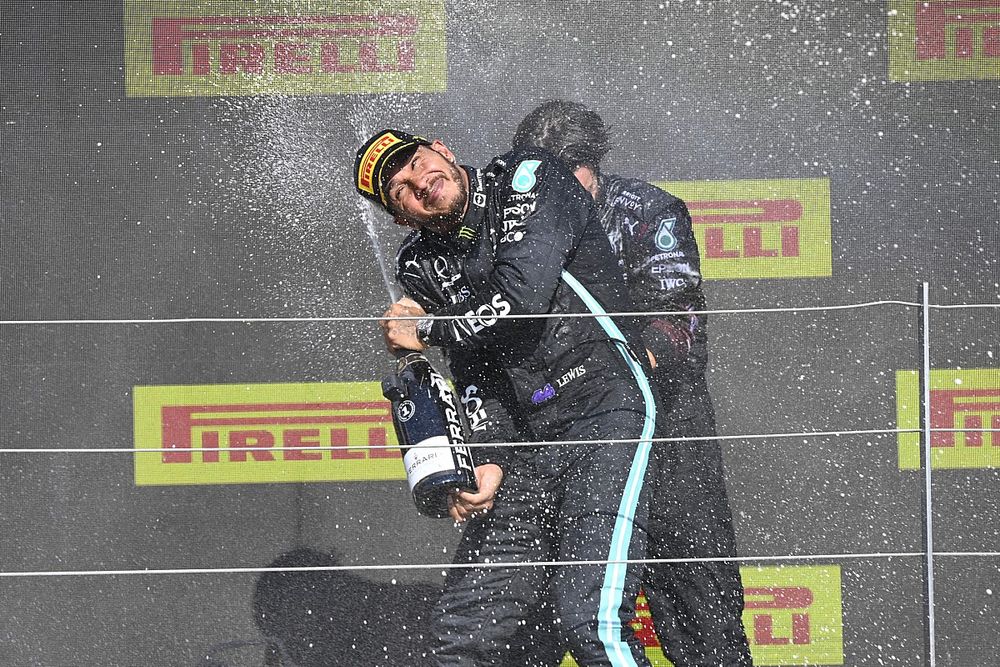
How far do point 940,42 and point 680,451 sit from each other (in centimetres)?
87

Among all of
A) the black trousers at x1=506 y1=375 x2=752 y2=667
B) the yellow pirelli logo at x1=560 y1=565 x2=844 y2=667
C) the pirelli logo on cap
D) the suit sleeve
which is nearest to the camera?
the suit sleeve

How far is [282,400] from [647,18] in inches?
36.5

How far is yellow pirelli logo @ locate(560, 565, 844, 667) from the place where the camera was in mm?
1646

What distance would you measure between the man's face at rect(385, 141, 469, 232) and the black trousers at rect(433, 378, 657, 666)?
0.32 meters

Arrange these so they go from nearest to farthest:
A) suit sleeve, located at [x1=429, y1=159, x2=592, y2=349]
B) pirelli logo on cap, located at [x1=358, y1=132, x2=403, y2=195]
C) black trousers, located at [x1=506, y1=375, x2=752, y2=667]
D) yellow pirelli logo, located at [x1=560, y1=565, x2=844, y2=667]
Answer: suit sleeve, located at [x1=429, y1=159, x2=592, y2=349], pirelli logo on cap, located at [x1=358, y1=132, x2=403, y2=195], black trousers, located at [x1=506, y1=375, x2=752, y2=667], yellow pirelli logo, located at [x1=560, y1=565, x2=844, y2=667]

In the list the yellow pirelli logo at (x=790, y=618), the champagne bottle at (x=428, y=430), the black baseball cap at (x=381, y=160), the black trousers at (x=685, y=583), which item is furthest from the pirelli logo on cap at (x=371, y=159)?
the yellow pirelli logo at (x=790, y=618)

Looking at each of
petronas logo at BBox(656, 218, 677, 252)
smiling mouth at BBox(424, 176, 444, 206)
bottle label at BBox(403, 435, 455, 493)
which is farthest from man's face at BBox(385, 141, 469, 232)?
petronas logo at BBox(656, 218, 677, 252)

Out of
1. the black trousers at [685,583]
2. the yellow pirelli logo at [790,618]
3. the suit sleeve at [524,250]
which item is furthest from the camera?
the yellow pirelli logo at [790,618]

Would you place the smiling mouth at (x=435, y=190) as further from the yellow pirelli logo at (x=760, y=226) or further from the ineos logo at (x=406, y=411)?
the yellow pirelli logo at (x=760, y=226)

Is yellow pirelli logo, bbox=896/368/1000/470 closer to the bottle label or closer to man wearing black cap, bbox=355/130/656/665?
man wearing black cap, bbox=355/130/656/665

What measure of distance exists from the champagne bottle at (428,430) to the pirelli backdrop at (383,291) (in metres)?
0.39

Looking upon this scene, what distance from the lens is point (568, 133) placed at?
5.48ft

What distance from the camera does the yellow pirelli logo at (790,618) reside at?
1646mm

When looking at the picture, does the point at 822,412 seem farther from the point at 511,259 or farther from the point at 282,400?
the point at 282,400
